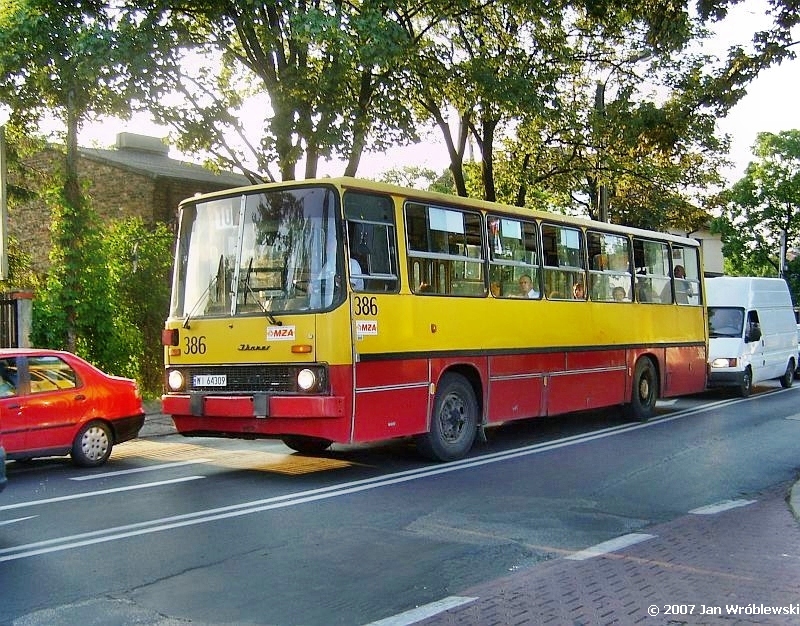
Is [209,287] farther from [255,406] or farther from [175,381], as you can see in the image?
[255,406]

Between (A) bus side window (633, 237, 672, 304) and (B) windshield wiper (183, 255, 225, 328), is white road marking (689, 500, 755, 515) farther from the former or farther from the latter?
(A) bus side window (633, 237, 672, 304)

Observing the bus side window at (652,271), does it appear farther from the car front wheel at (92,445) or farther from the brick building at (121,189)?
the brick building at (121,189)

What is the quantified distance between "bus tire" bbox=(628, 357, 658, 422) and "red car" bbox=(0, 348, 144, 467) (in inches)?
323

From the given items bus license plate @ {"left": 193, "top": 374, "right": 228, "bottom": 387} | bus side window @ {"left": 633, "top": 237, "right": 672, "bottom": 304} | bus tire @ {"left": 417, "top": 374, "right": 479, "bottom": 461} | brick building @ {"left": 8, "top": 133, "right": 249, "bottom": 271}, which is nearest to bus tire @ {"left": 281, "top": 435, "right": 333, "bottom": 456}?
bus tire @ {"left": 417, "top": 374, "right": 479, "bottom": 461}

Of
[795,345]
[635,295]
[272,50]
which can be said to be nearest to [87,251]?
[272,50]

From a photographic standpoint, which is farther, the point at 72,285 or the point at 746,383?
the point at 746,383

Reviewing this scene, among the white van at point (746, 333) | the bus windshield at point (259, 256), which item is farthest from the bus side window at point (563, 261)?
the white van at point (746, 333)

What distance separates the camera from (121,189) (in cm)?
2970

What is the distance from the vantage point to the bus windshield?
382 inches

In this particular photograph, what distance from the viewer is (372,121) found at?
57.5ft

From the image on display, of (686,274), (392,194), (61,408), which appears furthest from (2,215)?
(686,274)

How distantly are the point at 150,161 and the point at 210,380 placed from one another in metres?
24.5

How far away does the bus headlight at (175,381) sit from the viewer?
1048cm

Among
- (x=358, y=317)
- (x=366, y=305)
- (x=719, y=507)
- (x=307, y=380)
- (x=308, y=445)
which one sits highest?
(x=366, y=305)
